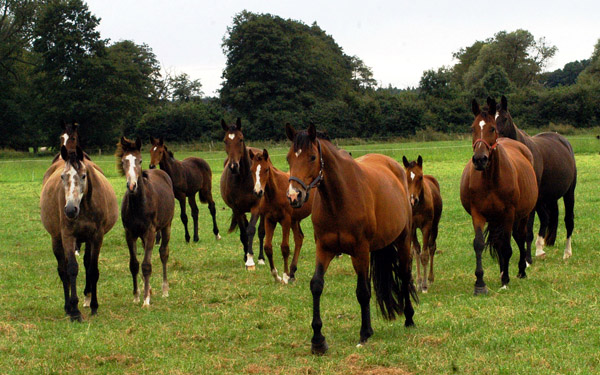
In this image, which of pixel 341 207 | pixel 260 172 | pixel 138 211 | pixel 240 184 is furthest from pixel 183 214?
pixel 341 207

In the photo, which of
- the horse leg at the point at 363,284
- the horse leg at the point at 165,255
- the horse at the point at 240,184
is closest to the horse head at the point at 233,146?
the horse at the point at 240,184

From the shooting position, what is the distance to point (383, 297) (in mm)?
6570

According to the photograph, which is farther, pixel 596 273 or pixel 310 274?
pixel 310 274

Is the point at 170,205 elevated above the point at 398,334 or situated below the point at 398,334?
above

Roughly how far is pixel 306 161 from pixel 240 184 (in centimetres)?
613

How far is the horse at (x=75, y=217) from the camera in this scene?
7.25 meters

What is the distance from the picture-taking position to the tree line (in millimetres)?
52094

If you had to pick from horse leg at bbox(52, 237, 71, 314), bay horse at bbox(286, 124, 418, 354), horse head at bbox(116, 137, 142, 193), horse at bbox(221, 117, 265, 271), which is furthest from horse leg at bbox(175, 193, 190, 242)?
bay horse at bbox(286, 124, 418, 354)

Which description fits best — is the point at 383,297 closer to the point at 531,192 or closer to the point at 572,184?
the point at 531,192

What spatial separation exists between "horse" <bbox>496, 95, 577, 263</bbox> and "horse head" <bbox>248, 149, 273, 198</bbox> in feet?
13.2

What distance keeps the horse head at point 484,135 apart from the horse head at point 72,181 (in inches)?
194

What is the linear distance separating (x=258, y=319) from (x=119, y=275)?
13.9 feet

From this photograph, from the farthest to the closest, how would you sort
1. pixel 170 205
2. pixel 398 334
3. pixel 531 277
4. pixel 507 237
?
pixel 170 205
pixel 531 277
pixel 507 237
pixel 398 334

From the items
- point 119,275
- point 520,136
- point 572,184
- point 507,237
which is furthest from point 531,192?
point 119,275
